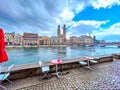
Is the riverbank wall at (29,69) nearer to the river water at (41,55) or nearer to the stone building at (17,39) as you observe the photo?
the river water at (41,55)

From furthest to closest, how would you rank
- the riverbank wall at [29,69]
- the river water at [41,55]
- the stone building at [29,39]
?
the stone building at [29,39] < the river water at [41,55] < the riverbank wall at [29,69]

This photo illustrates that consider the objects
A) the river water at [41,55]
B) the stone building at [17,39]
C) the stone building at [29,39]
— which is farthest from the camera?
the stone building at [29,39]

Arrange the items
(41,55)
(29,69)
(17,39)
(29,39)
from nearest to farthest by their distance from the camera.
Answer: (29,69) < (41,55) < (17,39) < (29,39)

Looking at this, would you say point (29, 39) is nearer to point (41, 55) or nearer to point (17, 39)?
point (17, 39)

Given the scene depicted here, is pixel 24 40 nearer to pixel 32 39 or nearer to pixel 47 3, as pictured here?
pixel 32 39

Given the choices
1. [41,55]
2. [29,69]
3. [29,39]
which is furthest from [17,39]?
[29,69]

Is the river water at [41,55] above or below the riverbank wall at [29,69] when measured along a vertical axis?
below

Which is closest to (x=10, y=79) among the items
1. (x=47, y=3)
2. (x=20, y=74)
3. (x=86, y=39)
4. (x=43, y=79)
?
(x=20, y=74)

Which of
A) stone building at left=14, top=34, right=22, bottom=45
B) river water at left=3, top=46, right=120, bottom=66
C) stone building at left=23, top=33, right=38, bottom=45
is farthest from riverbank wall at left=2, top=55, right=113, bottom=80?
stone building at left=23, top=33, right=38, bottom=45

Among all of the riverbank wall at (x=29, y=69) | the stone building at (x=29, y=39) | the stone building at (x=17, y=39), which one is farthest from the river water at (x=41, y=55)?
the stone building at (x=29, y=39)

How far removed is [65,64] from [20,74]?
2709mm

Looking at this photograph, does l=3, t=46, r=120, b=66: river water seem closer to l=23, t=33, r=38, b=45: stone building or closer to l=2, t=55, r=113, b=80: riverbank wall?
l=2, t=55, r=113, b=80: riverbank wall

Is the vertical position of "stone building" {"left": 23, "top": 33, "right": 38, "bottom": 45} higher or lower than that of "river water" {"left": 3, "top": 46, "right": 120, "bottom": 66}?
higher

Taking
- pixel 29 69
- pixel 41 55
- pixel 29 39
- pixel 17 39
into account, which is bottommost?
pixel 41 55
